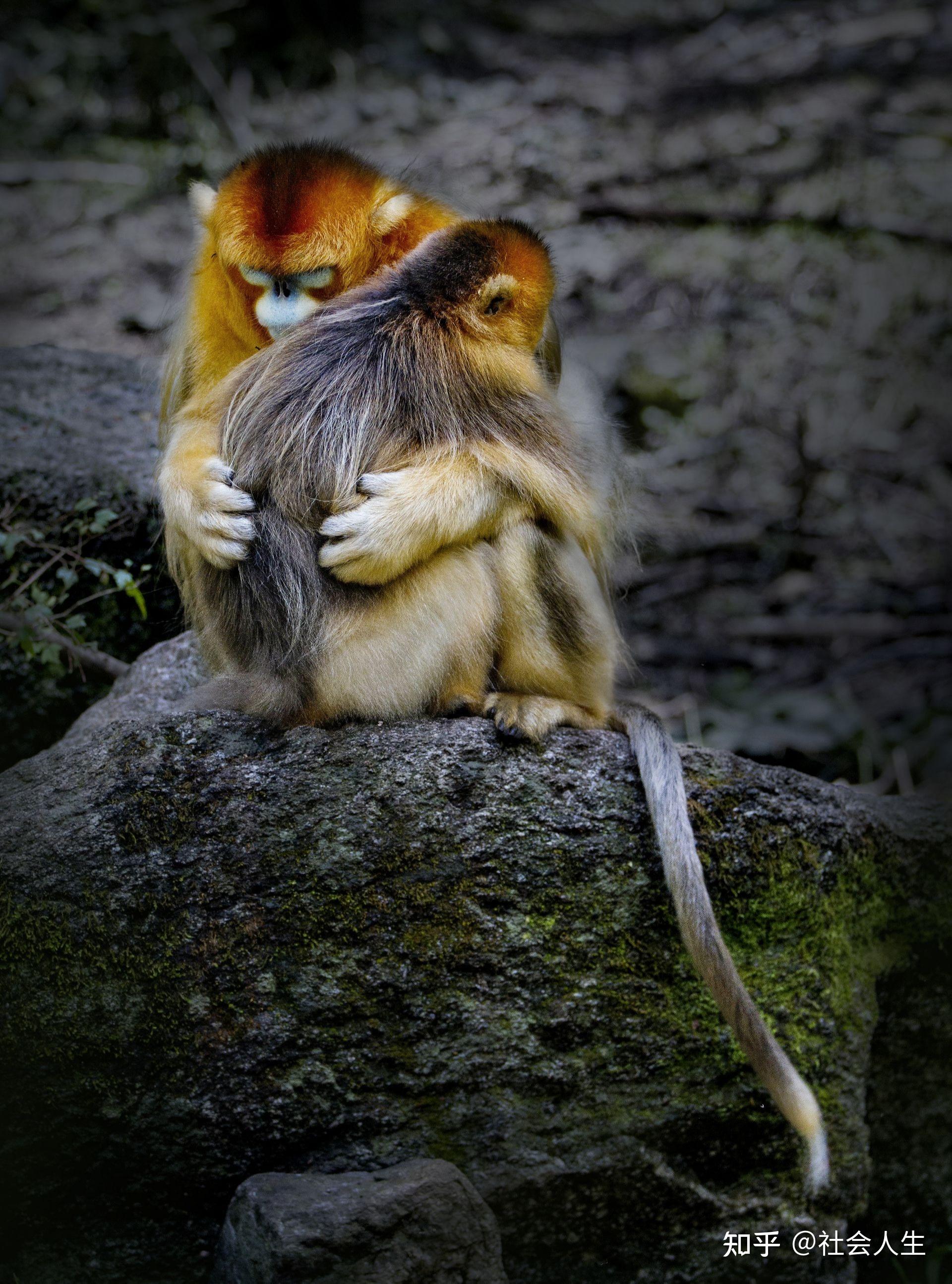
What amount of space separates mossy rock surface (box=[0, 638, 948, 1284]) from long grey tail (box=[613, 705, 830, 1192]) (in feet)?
0.33

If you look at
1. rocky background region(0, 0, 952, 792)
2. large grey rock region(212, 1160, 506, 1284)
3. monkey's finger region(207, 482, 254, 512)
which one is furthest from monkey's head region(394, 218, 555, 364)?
rocky background region(0, 0, 952, 792)

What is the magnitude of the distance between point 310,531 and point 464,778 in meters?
0.70

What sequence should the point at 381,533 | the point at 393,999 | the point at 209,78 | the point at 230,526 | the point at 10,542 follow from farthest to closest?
the point at 209,78 < the point at 10,542 < the point at 230,526 < the point at 381,533 < the point at 393,999

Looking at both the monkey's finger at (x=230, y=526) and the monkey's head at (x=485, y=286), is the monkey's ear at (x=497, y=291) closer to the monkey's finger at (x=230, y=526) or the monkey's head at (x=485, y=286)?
the monkey's head at (x=485, y=286)

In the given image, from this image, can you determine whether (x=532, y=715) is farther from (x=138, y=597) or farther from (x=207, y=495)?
(x=138, y=597)

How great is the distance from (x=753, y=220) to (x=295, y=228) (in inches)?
181

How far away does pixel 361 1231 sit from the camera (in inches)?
89.7

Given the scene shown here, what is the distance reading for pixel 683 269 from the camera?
694cm

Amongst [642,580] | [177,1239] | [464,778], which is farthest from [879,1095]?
[642,580]

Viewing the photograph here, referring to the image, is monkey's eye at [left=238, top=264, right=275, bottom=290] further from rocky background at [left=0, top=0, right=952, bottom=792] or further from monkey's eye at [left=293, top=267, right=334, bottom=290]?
rocky background at [left=0, top=0, right=952, bottom=792]

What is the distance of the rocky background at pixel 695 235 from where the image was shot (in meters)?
6.00

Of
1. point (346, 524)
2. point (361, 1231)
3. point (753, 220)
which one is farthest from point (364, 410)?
point (753, 220)

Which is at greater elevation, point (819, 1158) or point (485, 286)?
point (485, 286)

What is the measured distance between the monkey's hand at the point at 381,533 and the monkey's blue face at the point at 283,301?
638mm
